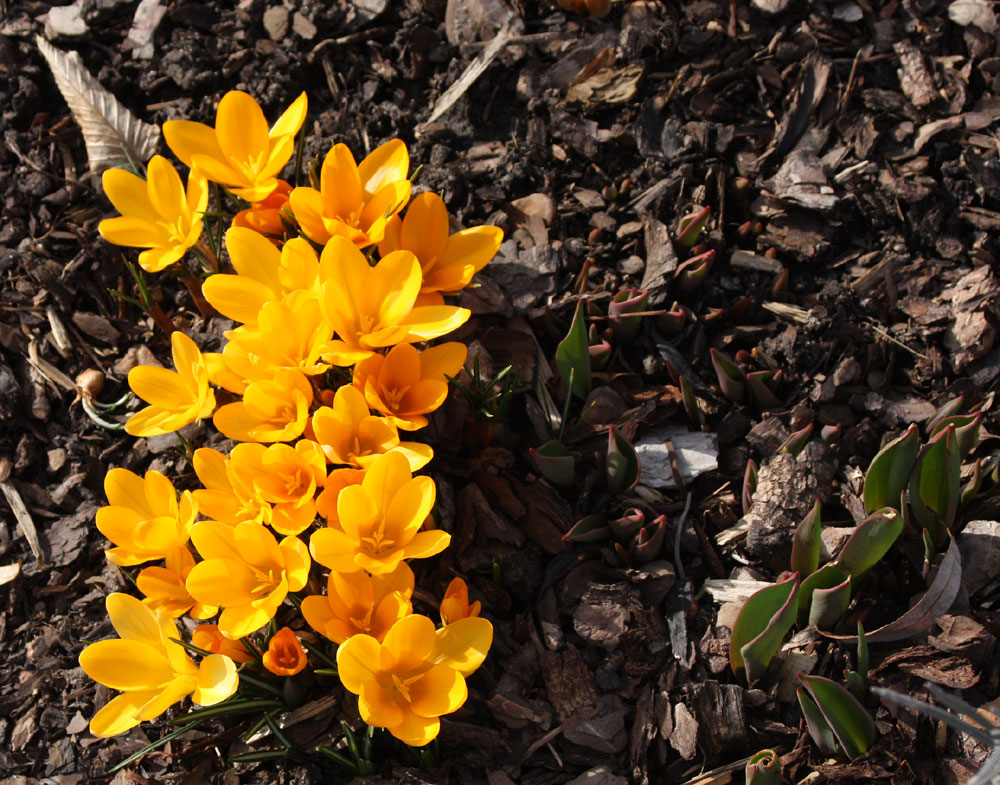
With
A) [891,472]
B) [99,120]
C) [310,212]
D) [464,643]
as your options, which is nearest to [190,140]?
[310,212]

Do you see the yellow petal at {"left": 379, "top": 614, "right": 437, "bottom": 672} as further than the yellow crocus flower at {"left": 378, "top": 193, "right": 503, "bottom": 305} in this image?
No

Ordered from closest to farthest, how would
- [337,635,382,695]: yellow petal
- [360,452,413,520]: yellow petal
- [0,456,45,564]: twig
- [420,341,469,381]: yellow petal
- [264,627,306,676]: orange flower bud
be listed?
[337,635,382,695]: yellow petal, [360,452,413,520]: yellow petal, [264,627,306,676]: orange flower bud, [420,341,469,381]: yellow petal, [0,456,45,564]: twig

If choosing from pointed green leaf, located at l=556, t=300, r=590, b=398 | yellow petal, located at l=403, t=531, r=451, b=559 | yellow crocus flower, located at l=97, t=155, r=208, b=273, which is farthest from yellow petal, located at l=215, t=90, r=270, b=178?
yellow petal, located at l=403, t=531, r=451, b=559

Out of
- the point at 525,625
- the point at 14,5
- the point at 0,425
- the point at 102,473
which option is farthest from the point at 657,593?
the point at 14,5

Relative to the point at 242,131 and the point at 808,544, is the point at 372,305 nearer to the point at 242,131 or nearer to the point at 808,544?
the point at 242,131

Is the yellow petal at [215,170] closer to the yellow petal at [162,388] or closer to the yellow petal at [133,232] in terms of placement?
the yellow petal at [133,232]

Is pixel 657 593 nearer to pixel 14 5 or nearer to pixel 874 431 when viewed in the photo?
pixel 874 431

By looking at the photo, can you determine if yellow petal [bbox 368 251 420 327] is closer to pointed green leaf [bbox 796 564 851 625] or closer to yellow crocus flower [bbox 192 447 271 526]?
yellow crocus flower [bbox 192 447 271 526]
